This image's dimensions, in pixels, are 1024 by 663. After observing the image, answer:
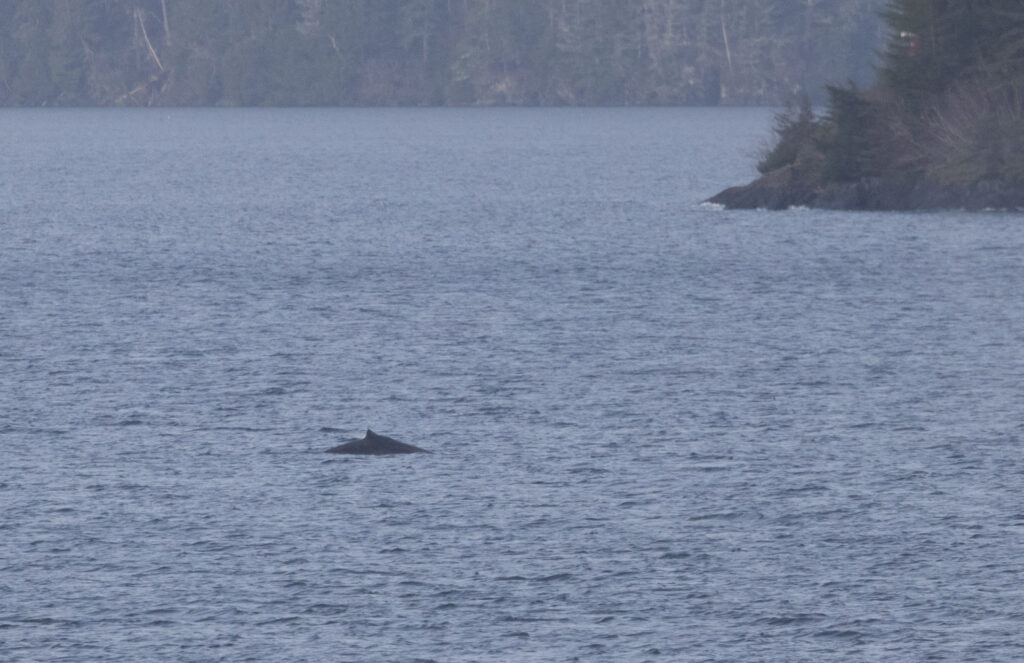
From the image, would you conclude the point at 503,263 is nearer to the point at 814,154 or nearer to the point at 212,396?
the point at 814,154

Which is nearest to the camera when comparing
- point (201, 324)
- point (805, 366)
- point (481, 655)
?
point (481, 655)

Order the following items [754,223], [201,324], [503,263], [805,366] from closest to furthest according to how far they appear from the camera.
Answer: [805,366]
[201,324]
[503,263]
[754,223]

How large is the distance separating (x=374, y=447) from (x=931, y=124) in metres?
52.9

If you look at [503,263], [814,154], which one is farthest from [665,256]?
[814,154]

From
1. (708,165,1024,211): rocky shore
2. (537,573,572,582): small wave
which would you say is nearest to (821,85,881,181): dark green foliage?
(708,165,1024,211): rocky shore

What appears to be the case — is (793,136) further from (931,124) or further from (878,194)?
(931,124)

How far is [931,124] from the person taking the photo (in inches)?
3214

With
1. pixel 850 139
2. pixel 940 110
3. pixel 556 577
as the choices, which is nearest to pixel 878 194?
pixel 850 139

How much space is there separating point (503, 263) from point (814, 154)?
2166 centimetres

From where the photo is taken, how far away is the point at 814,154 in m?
84.4

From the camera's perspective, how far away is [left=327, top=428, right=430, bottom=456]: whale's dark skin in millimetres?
34250

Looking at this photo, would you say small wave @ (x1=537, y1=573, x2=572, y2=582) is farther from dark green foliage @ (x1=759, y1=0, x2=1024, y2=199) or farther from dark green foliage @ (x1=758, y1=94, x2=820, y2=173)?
dark green foliage @ (x1=758, y1=94, x2=820, y2=173)

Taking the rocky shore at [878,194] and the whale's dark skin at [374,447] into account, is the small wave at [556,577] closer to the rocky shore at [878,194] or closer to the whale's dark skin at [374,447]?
the whale's dark skin at [374,447]

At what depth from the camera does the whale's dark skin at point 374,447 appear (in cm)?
3425
